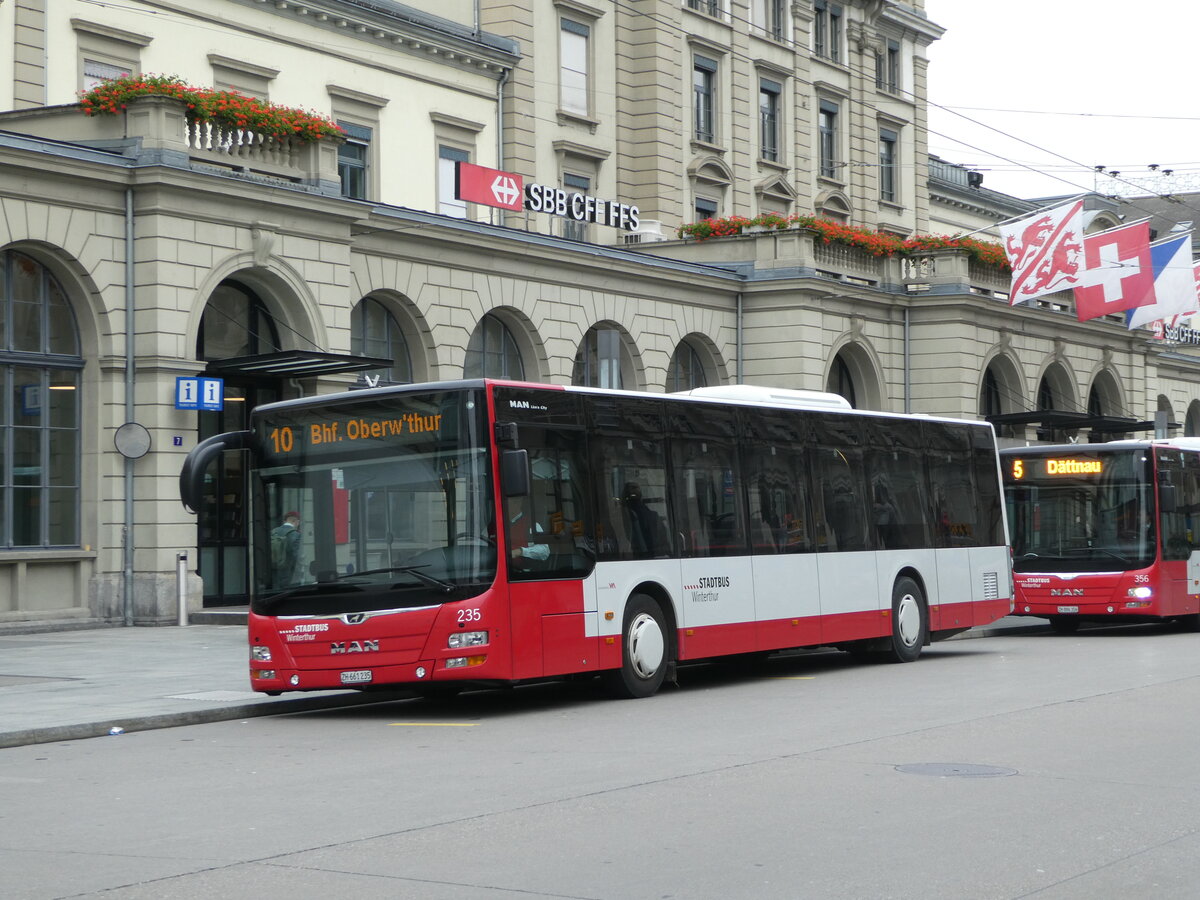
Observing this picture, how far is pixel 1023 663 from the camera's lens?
19.7m

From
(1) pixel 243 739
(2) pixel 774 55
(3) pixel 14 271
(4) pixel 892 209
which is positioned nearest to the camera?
(1) pixel 243 739

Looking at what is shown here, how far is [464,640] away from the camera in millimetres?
14000

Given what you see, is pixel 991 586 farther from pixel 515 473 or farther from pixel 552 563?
pixel 515 473

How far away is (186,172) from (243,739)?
12621 millimetres

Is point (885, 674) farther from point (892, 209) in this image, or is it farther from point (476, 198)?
point (892, 209)

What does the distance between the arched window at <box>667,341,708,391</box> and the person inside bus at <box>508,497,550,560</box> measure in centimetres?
2166

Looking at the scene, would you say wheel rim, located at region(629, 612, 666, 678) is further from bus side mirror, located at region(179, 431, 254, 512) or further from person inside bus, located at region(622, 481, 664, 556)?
bus side mirror, located at region(179, 431, 254, 512)

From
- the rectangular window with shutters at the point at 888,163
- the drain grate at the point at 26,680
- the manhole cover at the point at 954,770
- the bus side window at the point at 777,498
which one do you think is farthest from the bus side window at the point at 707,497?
the rectangular window with shutters at the point at 888,163

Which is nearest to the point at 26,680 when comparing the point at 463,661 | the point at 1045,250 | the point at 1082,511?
the point at 463,661

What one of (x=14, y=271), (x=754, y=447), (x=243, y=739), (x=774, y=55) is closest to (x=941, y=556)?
(x=754, y=447)

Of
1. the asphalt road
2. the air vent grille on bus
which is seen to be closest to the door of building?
the air vent grille on bus

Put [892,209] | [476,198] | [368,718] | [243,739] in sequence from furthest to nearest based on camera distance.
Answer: [892,209] → [476,198] → [368,718] → [243,739]

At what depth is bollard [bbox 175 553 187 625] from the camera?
2383 centimetres

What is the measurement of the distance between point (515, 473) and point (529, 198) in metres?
19.8
